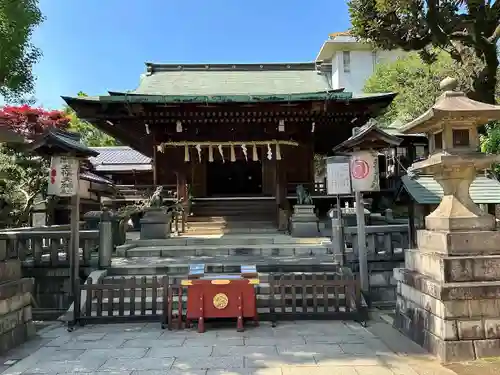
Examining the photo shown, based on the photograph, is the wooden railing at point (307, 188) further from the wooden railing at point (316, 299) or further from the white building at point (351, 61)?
the white building at point (351, 61)

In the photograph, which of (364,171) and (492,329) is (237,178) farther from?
(492,329)

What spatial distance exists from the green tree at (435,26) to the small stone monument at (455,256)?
5635mm

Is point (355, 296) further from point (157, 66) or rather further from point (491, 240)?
point (157, 66)

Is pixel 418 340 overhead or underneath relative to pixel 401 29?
underneath

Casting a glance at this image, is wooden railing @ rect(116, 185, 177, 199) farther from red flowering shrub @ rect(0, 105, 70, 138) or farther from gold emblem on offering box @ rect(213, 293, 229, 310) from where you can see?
gold emblem on offering box @ rect(213, 293, 229, 310)

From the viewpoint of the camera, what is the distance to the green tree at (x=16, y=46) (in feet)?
34.1

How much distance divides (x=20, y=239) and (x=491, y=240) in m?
8.15

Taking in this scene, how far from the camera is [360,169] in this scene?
277 inches

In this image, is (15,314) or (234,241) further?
(234,241)

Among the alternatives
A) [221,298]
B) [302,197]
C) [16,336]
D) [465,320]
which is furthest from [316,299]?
[302,197]

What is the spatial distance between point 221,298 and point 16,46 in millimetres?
10383

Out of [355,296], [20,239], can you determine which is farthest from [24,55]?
[355,296]

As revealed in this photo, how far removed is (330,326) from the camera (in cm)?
581

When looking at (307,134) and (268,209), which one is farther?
(268,209)
